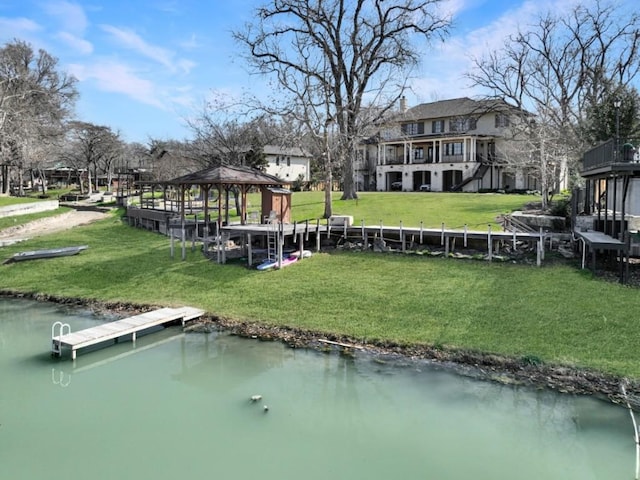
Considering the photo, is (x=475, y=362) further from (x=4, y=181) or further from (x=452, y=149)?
(x=4, y=181)

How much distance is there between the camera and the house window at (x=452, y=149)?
47.6m

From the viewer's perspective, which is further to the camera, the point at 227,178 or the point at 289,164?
the point at 289,164

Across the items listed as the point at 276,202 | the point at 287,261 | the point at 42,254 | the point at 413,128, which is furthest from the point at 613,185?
the point at 413,128

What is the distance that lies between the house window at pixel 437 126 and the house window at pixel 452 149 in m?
2.89

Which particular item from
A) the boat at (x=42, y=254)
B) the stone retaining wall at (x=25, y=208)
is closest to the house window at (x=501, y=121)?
the boat at (x=42, y=254)

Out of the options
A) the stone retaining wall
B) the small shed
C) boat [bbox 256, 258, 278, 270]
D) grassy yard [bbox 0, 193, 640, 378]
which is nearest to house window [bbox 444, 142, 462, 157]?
the small shed

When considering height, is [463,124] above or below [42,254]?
above

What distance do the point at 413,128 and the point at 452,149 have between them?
6.38 m

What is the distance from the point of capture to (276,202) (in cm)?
2197

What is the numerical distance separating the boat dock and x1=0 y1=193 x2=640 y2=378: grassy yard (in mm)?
1021

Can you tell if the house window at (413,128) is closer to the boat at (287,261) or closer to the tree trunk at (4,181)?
the boat at (287,261)

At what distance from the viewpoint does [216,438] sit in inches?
335

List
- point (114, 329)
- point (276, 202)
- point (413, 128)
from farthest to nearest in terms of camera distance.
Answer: point (413, 128) → point (276, 202) → point (114, 329)

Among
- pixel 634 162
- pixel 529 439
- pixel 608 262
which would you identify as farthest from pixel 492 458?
pixel 608 262
